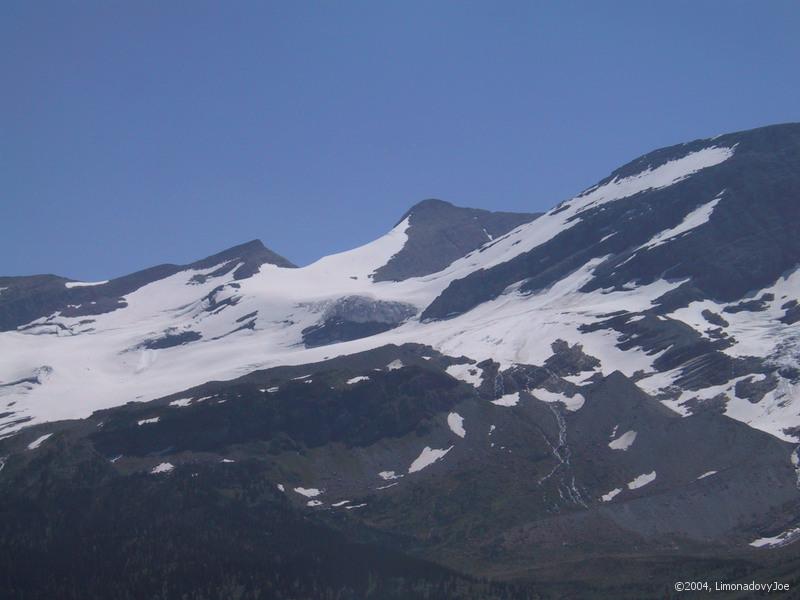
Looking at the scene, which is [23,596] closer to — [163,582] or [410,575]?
[163,582]

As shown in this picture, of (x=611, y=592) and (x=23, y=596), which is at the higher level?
(x=23, y=596)

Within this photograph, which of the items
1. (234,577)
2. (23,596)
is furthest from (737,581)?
(23,596)

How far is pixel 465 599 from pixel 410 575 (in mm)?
13784

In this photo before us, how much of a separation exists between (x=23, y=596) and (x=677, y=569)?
3741 inches

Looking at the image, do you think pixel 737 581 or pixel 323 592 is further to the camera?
pixel 323 592

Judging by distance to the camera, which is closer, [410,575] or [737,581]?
[737,581]

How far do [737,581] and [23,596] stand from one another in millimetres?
101558

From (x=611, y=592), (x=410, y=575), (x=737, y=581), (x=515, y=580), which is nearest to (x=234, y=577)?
(x=410, y=575)

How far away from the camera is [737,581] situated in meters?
181

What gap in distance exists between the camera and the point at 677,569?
195000 millimetres

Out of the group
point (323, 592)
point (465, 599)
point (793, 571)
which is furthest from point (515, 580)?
point (793, 571)

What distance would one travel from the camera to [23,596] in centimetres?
19762

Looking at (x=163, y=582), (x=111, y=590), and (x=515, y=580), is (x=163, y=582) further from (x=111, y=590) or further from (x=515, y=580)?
(x=515, y=580)

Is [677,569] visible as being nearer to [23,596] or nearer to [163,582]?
[163,582]
